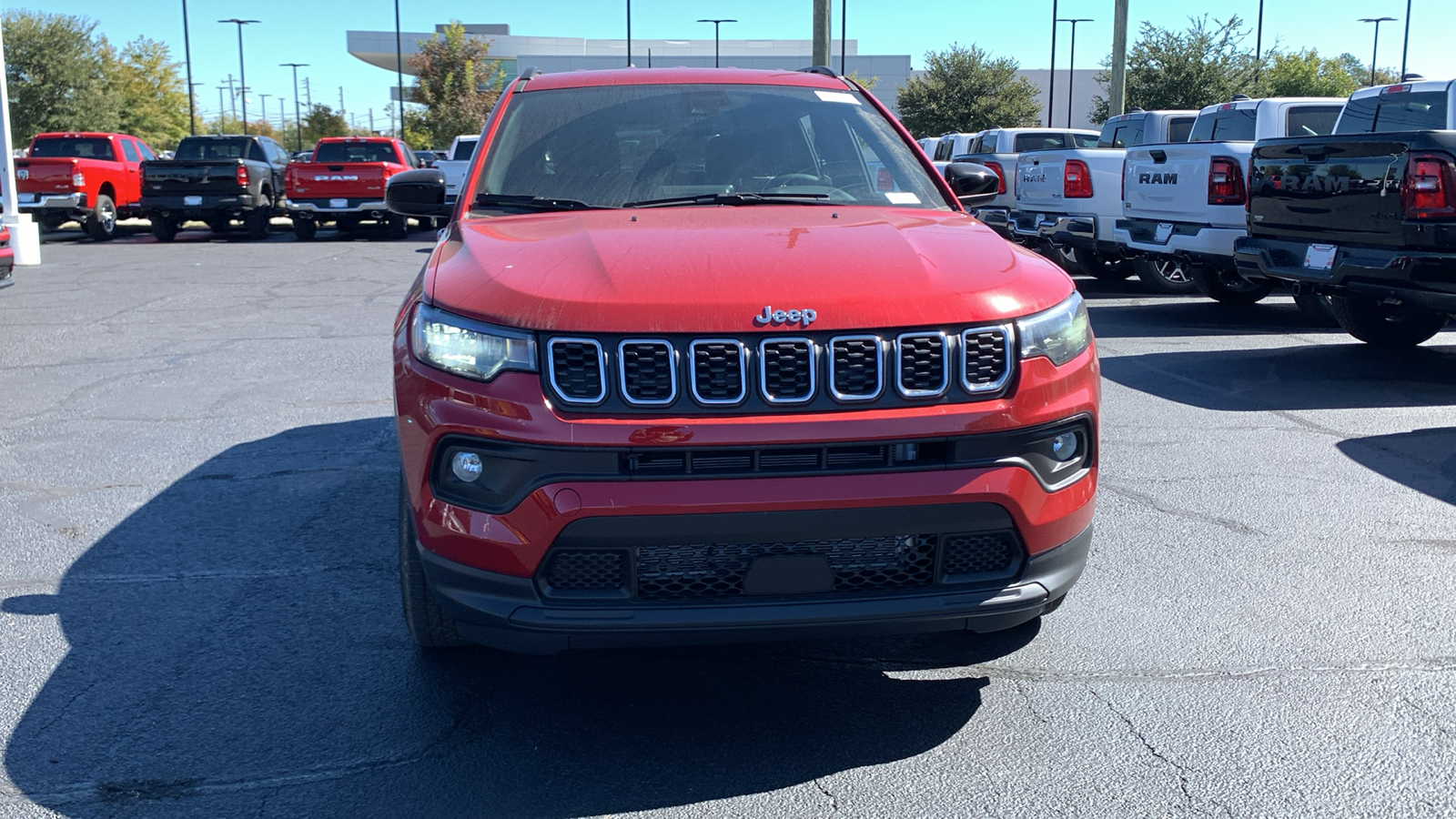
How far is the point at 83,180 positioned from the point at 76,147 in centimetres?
165

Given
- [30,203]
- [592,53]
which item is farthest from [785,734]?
[592,53]

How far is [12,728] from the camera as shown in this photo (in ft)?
10.2

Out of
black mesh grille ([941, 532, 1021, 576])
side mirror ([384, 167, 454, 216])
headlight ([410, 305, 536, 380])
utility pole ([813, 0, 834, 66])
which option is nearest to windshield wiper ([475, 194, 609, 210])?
side mirror ([384, 167, 454, 216])

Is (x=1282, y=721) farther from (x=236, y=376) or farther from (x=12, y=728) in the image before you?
(x=236, y=376)

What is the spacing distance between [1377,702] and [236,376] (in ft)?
22.9

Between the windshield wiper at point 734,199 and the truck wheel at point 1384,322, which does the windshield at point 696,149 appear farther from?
the truck wheel at point 1384,322

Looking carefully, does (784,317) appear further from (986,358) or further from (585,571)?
(585,571)

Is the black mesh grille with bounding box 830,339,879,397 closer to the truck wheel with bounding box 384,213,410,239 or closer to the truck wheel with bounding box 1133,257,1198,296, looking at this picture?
the truck wheel with bounding box 1133,257,1198,296

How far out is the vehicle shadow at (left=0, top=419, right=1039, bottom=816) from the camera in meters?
2.83

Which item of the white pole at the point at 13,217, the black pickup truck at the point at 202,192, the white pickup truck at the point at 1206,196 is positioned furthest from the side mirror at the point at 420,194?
the black pickup truck at the point at 202,192

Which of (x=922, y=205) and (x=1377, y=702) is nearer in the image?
(x=1377, y=702)

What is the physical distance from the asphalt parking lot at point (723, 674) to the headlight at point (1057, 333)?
97cm

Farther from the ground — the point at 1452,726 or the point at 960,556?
the point at 960,556

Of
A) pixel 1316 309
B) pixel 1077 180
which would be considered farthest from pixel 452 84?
pixel 1316 309
